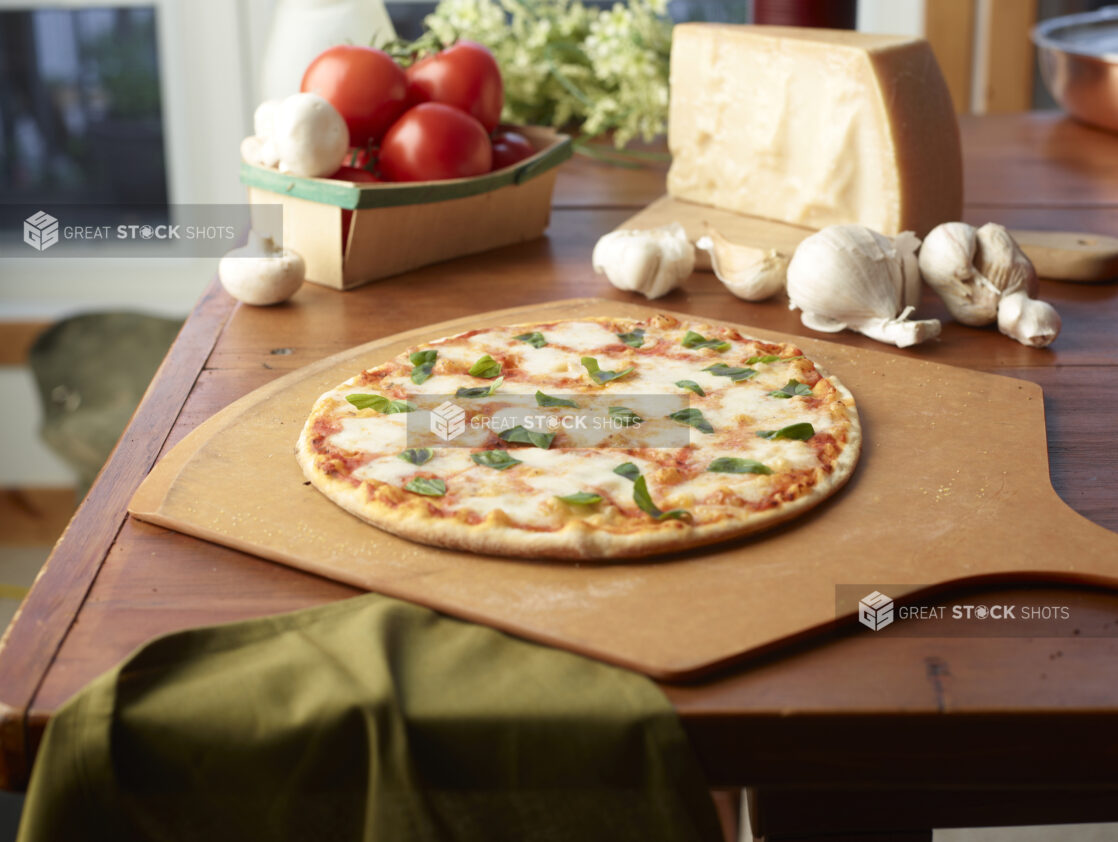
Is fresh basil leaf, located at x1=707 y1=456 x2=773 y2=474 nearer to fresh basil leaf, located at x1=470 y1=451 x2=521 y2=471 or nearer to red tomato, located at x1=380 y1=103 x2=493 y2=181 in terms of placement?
fresh basil leaf, located at x1=470 y1=451 x2=521 y2=471

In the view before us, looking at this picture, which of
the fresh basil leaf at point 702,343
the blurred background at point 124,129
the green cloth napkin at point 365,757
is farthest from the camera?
the blurred background at point 124,129

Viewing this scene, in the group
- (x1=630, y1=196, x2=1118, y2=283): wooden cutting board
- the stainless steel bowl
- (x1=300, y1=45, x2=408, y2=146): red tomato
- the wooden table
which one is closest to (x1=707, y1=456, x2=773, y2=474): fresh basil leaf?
the wooden table

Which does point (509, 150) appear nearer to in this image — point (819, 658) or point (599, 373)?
point (599, 373)

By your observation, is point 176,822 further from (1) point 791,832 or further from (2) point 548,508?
(1) point 791,832

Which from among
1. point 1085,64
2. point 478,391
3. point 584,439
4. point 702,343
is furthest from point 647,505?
point 1085,64

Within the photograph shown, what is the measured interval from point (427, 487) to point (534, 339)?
37 cm

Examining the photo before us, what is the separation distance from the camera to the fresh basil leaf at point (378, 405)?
43.6 inches

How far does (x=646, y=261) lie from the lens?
4.77ft

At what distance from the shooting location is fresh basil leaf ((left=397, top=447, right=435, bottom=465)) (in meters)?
1.02

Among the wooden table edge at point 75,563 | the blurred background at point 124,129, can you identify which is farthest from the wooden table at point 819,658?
the blurred background at point 124,129

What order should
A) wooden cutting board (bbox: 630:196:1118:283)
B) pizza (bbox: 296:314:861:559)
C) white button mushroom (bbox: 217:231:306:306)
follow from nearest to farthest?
1. pizza (bbox: 296:314:861:559)
2. white button mushroom (bbox: 217:231:306:306)
3. wooden cutting board (bbox: 630:196:1118:283)

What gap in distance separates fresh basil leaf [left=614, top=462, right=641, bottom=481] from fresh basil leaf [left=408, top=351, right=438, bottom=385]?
277 millimetres

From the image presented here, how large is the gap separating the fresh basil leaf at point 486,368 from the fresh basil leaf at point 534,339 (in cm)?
9

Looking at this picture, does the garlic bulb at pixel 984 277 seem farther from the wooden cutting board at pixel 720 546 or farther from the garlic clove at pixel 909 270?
the wooden cutting board at pixel 720 546
